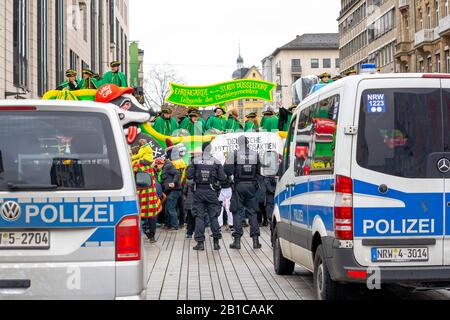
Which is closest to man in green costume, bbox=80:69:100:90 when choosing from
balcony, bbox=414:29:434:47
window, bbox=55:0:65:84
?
window, bbox=55:0:65:84

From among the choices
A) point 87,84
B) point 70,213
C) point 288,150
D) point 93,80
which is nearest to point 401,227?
point 288,150

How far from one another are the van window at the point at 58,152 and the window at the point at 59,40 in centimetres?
3333

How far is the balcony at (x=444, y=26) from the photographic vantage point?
49250 millimetres

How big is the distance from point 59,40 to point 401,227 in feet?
110

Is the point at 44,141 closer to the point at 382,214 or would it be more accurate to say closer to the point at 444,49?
the point at 382,214

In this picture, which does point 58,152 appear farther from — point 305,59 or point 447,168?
point 305,59

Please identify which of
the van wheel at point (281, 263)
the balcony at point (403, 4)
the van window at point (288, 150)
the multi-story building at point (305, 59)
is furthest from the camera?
the multi-story building at point (305, 59)

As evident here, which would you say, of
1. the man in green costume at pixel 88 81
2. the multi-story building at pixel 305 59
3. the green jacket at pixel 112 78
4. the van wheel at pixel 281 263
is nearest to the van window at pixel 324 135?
the van wheel at pixel 281 263

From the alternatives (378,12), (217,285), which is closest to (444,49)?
(378,12)

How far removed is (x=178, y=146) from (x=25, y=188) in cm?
1583

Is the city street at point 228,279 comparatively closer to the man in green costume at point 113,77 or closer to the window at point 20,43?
the man in green costume at point 113,77

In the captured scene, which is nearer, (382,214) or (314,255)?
(382,214)

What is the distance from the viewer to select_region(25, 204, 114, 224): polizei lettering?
5562mm

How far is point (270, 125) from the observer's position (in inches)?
943
